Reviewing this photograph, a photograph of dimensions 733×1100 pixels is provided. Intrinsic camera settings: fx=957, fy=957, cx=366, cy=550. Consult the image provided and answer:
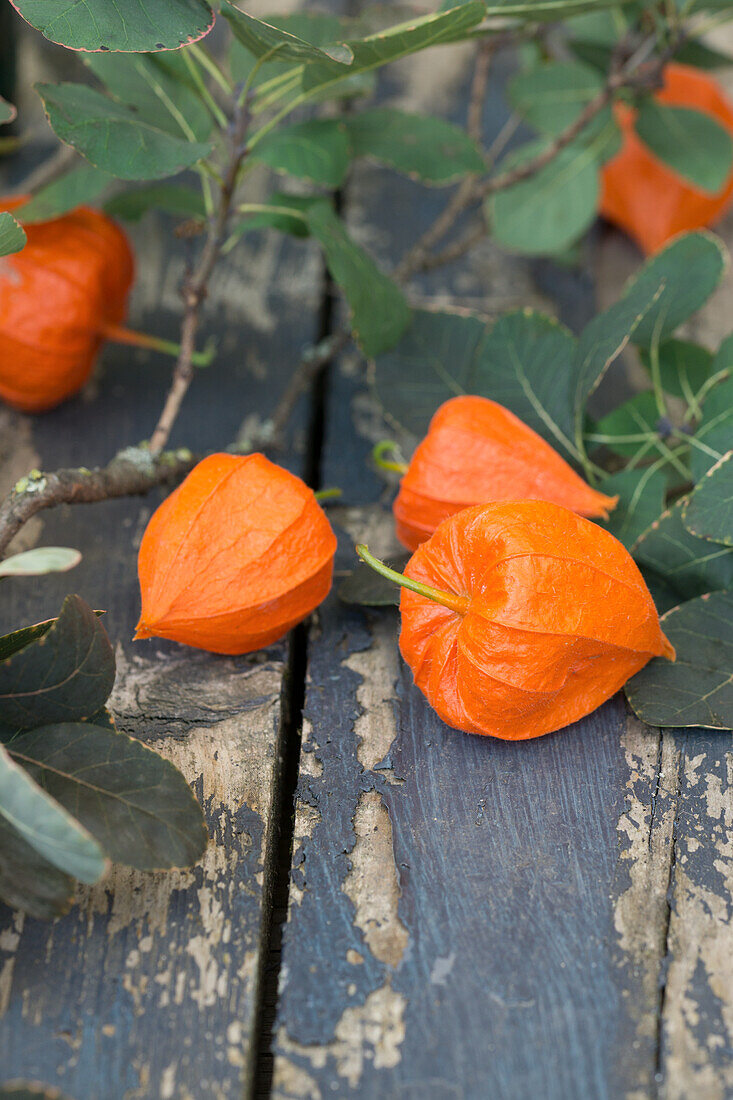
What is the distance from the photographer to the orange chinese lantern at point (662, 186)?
3.95ft

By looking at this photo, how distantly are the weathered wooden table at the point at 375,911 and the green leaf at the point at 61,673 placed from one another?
4.5 inches

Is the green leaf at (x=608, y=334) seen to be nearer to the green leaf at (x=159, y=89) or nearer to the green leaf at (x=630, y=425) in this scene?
the green leaf at (x=630, y=425)

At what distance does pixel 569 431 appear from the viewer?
0.84 meters

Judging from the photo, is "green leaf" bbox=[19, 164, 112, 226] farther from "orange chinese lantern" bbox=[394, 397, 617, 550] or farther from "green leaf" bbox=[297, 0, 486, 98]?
"orange chinese lantern" bbox=[394, 397, 617, 550]

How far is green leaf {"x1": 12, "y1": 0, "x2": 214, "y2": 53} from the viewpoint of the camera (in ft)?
2.16

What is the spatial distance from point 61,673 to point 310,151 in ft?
1.79

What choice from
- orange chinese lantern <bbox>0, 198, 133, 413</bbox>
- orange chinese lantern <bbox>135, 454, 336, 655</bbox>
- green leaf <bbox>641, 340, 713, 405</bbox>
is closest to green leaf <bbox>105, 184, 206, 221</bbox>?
orange chinese lantern <bbox>0, 198, 133, 413</bbox>

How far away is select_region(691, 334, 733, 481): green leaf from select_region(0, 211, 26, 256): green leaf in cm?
53

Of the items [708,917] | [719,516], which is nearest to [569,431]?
[719,516]

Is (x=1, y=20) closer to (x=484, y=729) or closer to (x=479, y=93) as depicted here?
(x=479, y=93)

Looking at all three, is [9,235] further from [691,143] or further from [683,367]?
[691,143]

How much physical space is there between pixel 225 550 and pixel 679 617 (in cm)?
A: 34

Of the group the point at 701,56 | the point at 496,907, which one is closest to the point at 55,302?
the point at 496,907

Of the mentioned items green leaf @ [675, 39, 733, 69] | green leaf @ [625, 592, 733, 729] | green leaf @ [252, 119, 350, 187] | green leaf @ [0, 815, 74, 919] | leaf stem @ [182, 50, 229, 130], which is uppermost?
leaf stem @ [182, 50, 229, 130]
